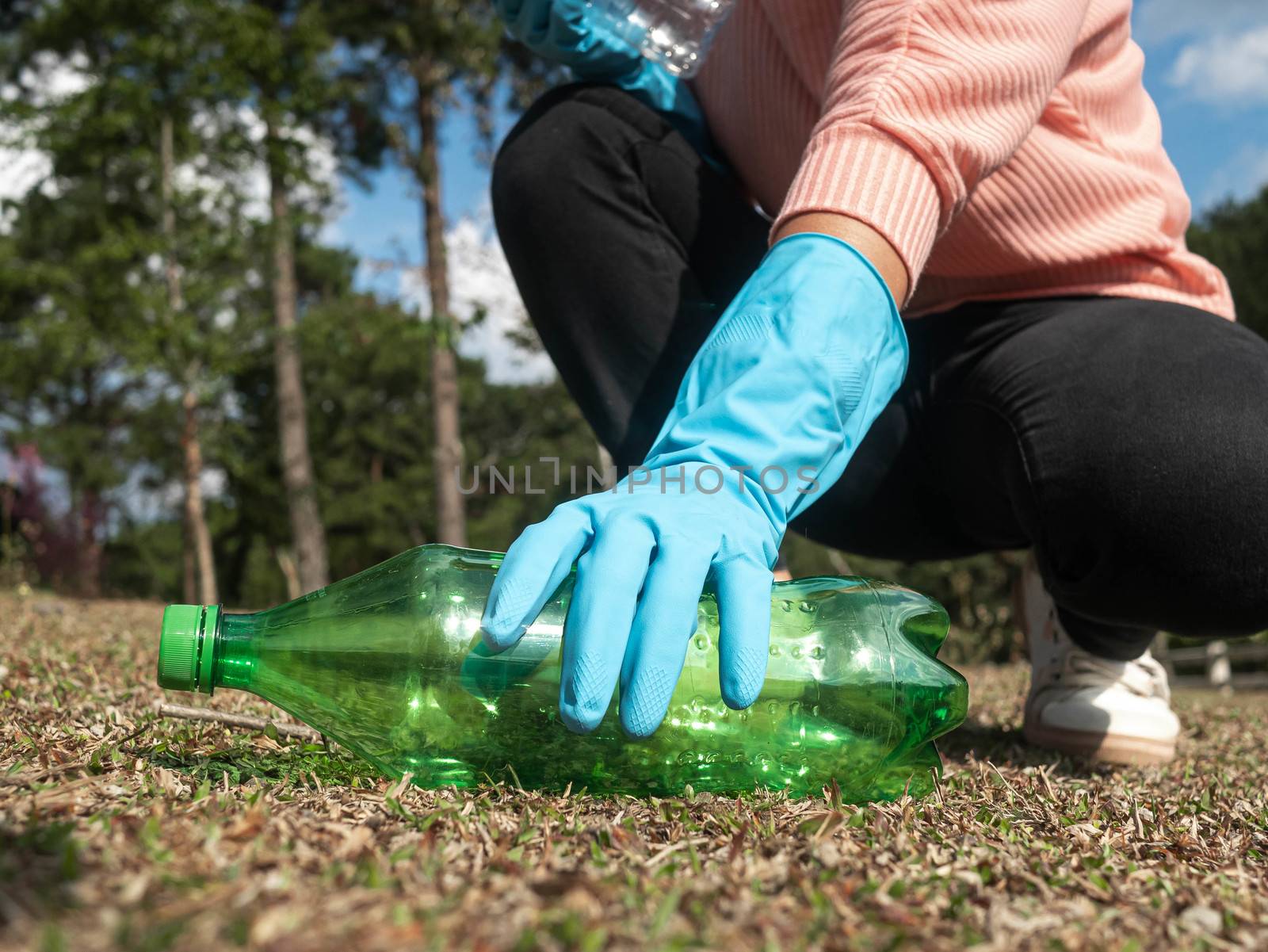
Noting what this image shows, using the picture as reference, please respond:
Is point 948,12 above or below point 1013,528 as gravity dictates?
above

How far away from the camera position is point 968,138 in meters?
1.60

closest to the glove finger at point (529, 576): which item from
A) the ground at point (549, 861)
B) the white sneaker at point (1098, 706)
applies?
the ground at point (549, 861)

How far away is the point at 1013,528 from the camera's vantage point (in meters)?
2.28

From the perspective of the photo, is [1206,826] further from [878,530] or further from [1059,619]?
[878,530]

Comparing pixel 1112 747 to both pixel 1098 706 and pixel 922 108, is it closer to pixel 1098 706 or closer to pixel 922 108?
pixel 1098 706

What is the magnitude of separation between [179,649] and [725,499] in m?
0.74

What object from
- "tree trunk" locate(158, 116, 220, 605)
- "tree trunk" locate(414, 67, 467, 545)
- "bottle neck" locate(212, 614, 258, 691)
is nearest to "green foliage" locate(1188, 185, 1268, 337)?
"tree trunk" locate(414, 67, 467, 545)

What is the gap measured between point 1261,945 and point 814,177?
1179 mm

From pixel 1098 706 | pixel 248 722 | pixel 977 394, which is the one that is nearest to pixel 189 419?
pixel 248 722

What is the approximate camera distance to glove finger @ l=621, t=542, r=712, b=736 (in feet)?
3.93

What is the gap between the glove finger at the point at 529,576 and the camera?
1.16m

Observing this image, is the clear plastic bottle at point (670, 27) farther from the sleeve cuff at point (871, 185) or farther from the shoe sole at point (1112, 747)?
the shoe sole at point (1112, 747)

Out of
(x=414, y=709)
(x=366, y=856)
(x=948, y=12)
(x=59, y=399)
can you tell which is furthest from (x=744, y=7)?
(x=59, y=399)

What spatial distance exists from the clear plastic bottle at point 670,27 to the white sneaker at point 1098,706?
174 centimetres
